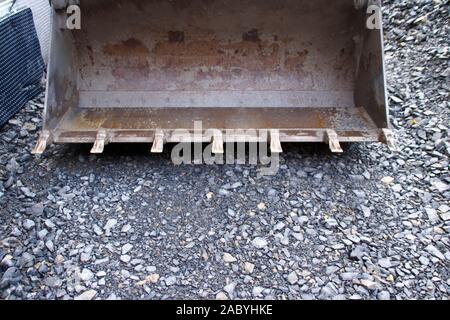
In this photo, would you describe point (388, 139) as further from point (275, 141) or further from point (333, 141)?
point (275, 141)

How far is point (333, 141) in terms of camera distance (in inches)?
106

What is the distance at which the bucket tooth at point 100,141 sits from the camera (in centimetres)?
265

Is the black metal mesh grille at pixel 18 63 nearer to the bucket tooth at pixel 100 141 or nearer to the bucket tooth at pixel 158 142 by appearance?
the bucket tooth at pixel 100 141

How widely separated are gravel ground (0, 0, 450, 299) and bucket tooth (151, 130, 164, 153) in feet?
1.03

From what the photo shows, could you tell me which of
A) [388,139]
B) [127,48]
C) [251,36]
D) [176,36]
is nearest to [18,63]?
[127,48]

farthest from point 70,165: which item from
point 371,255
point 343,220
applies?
point 371,255

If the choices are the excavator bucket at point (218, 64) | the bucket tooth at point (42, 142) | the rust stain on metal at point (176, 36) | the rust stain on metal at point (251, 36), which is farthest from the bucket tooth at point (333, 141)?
the bucket tooth at point (42, 142)

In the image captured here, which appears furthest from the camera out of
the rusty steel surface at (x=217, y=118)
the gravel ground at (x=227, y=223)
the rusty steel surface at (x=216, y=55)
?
the rusty steel surface at (x=216, y=55)

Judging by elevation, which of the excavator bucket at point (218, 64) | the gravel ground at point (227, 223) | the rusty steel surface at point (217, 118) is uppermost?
the excavator bucket at point (218, 64)

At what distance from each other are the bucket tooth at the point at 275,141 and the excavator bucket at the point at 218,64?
29 cm

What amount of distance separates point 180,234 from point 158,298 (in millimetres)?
465

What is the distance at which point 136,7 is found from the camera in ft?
10.6

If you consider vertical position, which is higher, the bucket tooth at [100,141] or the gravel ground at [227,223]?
the bucket tooth at [100,141]

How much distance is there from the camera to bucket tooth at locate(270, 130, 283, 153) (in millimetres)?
2660
